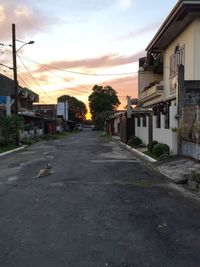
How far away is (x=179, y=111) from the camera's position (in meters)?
18.5

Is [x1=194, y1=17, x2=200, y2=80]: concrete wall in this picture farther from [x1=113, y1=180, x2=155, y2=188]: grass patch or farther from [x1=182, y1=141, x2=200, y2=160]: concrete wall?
[x1=113, y1=180, x2=155, y2=188]: grass patch

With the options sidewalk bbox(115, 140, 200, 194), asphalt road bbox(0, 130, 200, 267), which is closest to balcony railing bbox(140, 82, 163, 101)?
sidewalk bbox(115, 140, 200, 194)

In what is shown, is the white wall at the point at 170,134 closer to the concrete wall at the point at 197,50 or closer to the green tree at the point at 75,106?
the concrete wall at the point at 197,50

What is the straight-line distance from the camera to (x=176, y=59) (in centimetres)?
2309

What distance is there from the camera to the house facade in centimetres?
1861

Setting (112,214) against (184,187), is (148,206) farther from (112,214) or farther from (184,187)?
(184,187)

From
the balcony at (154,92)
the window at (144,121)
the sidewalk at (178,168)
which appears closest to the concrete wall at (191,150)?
the sidewalk at (178,168)

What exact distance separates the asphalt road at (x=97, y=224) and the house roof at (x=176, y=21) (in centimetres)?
917

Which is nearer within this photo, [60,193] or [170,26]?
[60,193]

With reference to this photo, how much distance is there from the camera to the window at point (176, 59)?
21656 mm

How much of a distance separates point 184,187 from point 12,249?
277 inches

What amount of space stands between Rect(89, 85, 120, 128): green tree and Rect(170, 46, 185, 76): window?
92.6 m

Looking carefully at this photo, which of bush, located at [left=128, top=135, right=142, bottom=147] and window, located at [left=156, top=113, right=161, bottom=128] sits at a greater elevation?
window, located at [left=156, top=113, right=161, bottom=128]

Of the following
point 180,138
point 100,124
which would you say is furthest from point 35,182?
point 100,124
